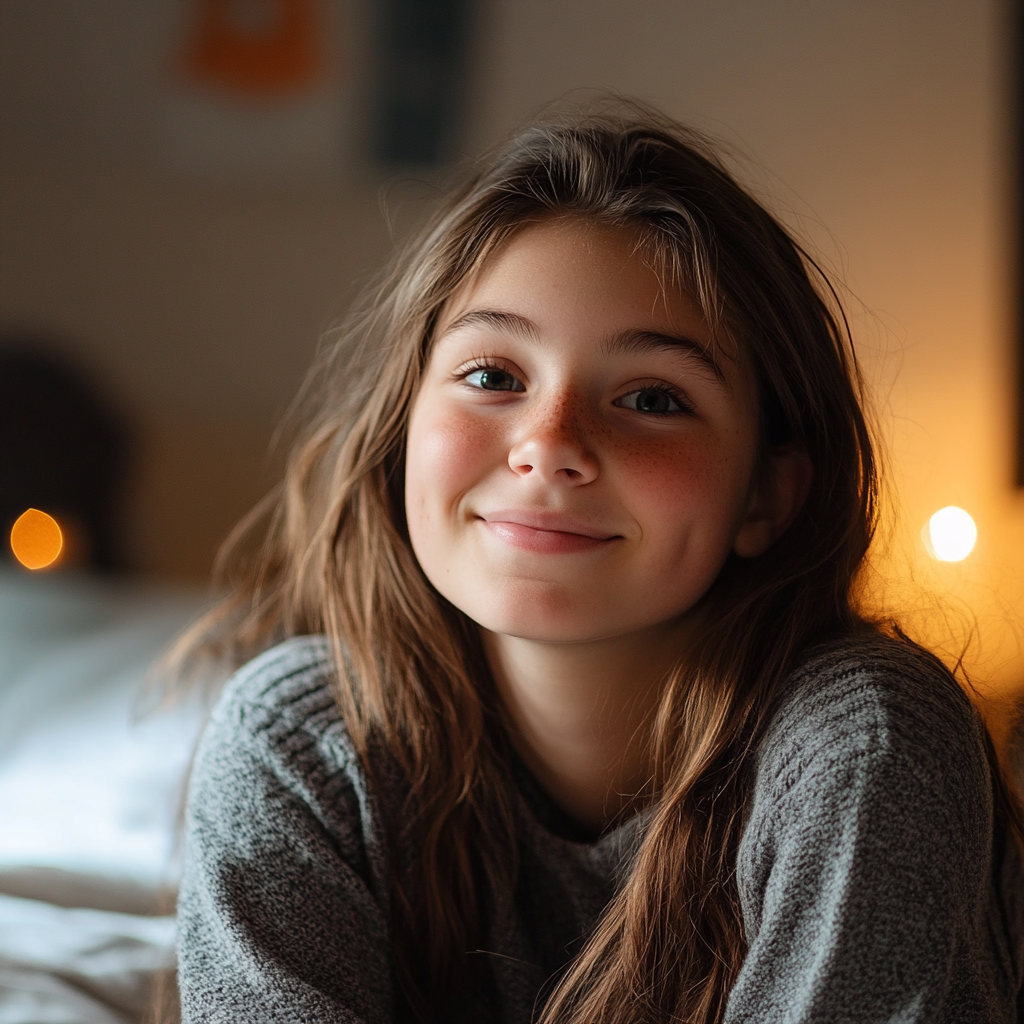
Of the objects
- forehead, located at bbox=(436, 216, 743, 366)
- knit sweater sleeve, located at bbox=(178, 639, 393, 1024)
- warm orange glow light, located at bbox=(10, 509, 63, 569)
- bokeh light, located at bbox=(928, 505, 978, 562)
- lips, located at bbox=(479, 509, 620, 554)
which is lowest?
warm orange glow light, located at bbox=(10, 509, 63, 569)

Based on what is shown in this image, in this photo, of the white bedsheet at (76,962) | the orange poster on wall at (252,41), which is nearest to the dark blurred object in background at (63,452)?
the orange poster on wall at (252,41)

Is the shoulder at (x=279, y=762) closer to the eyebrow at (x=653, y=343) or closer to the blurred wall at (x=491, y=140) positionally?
the eyebrow at (x=653, y=343)

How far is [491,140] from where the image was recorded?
6.50ft

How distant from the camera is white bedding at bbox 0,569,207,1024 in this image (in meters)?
0.90

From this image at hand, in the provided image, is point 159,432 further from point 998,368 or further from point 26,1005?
point 998,368

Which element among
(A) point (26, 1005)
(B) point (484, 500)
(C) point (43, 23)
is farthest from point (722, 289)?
(C) point (43, 23)

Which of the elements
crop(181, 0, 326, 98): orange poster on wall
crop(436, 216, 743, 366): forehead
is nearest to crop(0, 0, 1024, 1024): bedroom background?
crop(181, 0, 326, 98): orange poster on wall

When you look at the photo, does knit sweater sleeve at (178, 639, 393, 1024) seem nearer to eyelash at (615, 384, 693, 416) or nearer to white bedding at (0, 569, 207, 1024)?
white bedding at (0, 569, 207, 1024)

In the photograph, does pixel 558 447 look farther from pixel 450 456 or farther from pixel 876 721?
pixel 876 721

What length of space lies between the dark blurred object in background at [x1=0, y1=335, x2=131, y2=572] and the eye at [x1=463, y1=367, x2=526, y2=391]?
4.49 feet

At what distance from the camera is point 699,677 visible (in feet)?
2.73

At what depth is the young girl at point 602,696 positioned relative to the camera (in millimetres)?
703

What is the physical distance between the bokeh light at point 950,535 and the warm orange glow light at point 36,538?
1623 millimetres

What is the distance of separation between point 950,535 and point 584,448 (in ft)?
4.11
